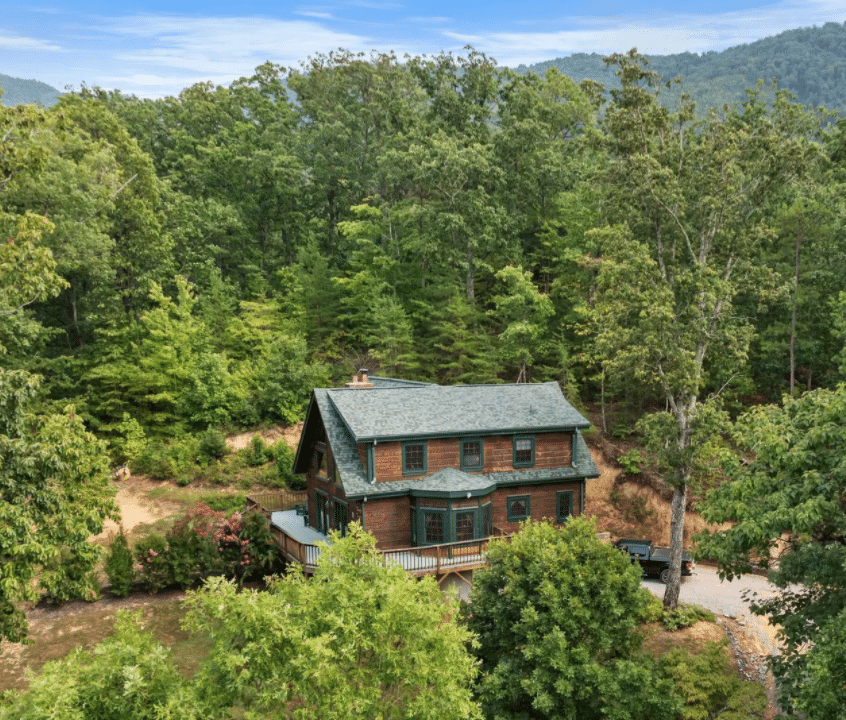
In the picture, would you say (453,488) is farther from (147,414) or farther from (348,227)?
(348,227)

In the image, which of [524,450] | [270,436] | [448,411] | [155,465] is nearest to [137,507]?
[155,465]

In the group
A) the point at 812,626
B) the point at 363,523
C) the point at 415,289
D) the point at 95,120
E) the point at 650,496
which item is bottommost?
the point at 650,496

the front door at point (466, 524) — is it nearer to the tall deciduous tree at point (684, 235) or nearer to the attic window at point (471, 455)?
the attic window at point (471, 455)

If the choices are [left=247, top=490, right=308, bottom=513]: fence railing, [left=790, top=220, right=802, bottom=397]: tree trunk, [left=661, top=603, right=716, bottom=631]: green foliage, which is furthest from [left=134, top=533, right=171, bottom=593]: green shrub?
[left=790, top=220, right=802, bottom=397]: tree trunk

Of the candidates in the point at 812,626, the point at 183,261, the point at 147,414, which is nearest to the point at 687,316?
the point at 812,626

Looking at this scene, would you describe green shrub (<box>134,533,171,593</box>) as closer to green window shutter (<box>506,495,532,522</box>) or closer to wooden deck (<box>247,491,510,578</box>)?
wooden deck (<box>247,491,510,578</box>)

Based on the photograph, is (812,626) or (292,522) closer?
(812,626)
